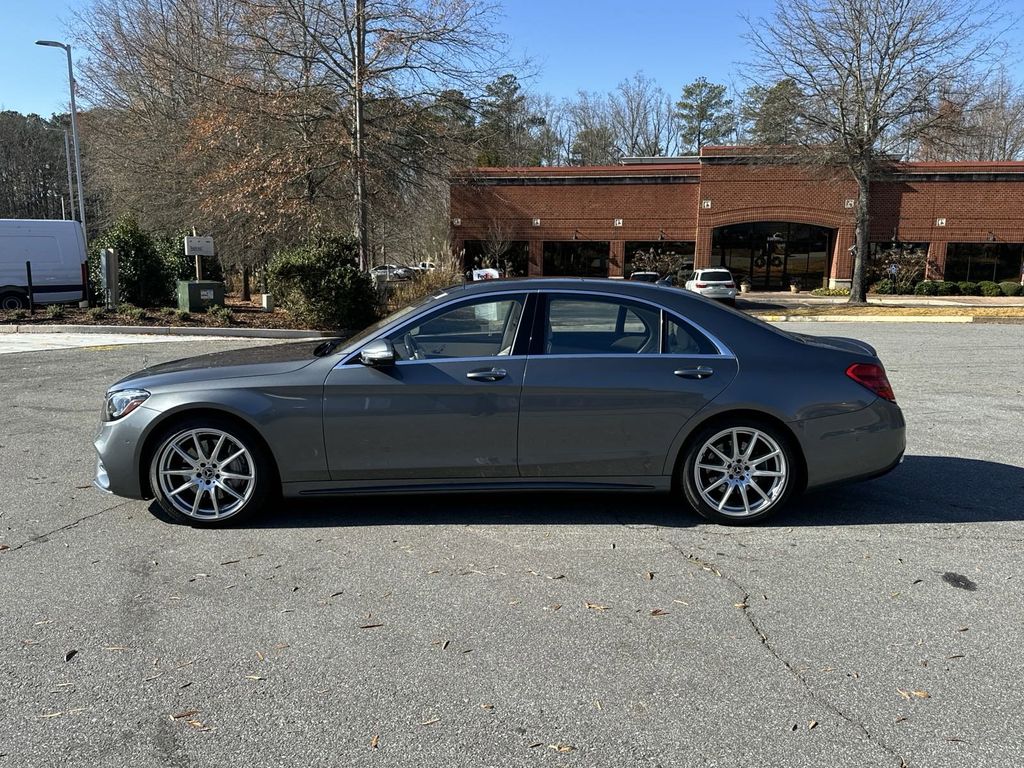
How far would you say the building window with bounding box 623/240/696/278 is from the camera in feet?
129

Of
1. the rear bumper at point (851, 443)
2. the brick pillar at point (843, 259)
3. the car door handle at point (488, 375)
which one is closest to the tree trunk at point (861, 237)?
the brick pillar at point (843, 259)

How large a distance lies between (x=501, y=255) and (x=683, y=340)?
3627cm

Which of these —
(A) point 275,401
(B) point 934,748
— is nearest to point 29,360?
(A) point 275,401

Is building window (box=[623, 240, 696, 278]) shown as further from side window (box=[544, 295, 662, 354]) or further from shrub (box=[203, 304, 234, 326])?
side window (box=[544, 295, 662, 354])

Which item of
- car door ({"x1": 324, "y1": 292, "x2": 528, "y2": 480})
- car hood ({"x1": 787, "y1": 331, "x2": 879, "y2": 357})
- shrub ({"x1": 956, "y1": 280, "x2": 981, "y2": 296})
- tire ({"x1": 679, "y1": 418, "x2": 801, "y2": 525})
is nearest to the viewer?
car door ({"x1": 324, "y1": 292, "x2": 528, "y2": 480})

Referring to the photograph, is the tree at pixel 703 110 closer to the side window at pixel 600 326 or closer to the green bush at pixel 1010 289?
the green bush at pixel 1010 289

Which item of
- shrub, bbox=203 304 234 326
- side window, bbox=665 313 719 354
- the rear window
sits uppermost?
the rear window

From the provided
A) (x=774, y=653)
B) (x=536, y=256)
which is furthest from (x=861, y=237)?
(x=774, y=653)

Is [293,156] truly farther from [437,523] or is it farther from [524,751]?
[524,751]

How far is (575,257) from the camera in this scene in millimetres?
40812

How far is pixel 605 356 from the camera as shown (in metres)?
4.55

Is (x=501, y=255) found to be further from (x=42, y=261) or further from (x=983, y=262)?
(x=983, y=262)

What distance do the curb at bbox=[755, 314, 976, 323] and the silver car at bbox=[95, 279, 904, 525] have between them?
18.5 metres

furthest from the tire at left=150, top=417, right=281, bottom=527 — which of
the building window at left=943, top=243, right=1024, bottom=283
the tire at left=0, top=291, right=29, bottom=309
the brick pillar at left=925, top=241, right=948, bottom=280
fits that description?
the building window at left=943, top=243, right=1024, bottom=283
